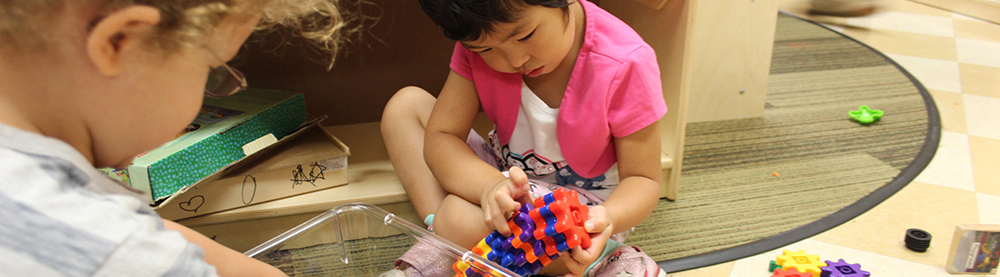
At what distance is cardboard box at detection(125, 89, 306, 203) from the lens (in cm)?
82

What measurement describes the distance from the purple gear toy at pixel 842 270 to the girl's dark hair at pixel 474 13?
0.51 m

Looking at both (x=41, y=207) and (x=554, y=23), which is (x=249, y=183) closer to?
(x=554, y=23)

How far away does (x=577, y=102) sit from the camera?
799 millimetres

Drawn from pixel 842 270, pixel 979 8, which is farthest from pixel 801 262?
pixel 979 8

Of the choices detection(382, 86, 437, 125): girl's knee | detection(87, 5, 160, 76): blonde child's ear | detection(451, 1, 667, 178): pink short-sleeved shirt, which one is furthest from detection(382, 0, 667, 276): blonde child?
detection(87, 5, 160, 76): blonde child's ear

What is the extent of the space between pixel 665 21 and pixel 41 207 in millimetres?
858

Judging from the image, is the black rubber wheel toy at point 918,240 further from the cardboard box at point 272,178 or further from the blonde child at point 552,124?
the cardboard box at point 272,178

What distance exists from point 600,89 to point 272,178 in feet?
1.56

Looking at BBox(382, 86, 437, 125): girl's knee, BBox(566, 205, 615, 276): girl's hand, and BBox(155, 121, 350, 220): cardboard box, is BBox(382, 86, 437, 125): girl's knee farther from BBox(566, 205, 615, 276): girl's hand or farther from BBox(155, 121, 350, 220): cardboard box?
BBox(566, 205, 615, 276): girl's hand

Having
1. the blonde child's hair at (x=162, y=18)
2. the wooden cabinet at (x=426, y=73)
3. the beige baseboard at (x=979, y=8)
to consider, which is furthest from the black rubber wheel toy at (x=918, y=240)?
the beige baseboard at (x=979, y=8)

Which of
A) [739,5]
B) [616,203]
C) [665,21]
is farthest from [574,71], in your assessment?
[739,5]

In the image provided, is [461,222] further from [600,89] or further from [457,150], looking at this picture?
[600,89]

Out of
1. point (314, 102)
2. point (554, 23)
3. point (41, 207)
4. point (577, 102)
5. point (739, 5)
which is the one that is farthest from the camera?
point (739, 5)

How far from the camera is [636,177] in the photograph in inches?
32.2
